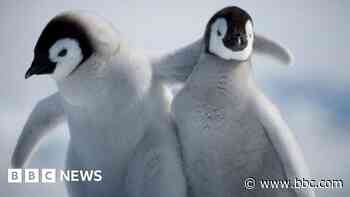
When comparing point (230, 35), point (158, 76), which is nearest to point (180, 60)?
point (158, 76)

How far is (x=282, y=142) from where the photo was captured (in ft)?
5.05

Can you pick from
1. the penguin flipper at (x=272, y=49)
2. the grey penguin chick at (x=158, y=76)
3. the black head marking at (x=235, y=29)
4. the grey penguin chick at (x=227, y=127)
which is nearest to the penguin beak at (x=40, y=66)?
the grey penguin chick at (x=158, y=76)

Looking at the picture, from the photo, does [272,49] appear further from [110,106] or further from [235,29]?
[110,106]

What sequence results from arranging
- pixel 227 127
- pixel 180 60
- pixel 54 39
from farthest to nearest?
1. pixel 180 60
2. pixel 227 127
3. pixel 54 39

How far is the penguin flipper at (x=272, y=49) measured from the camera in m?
1.70

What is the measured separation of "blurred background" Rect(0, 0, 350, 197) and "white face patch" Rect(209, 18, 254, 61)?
0.20 meters

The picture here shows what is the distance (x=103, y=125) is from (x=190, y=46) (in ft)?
1.15

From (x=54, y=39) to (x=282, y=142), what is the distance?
64 centimetres

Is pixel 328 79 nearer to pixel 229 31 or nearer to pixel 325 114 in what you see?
pixel 325 114

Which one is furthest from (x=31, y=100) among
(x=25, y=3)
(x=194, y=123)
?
(x=194, y=123)

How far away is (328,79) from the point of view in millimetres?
1912

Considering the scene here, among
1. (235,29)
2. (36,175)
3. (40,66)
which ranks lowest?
(36,175)

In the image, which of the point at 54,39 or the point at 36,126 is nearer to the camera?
the point at 54,39

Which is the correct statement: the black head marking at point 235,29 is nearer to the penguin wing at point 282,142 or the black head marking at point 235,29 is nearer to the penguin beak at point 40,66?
the penguin wing at point 282,142
